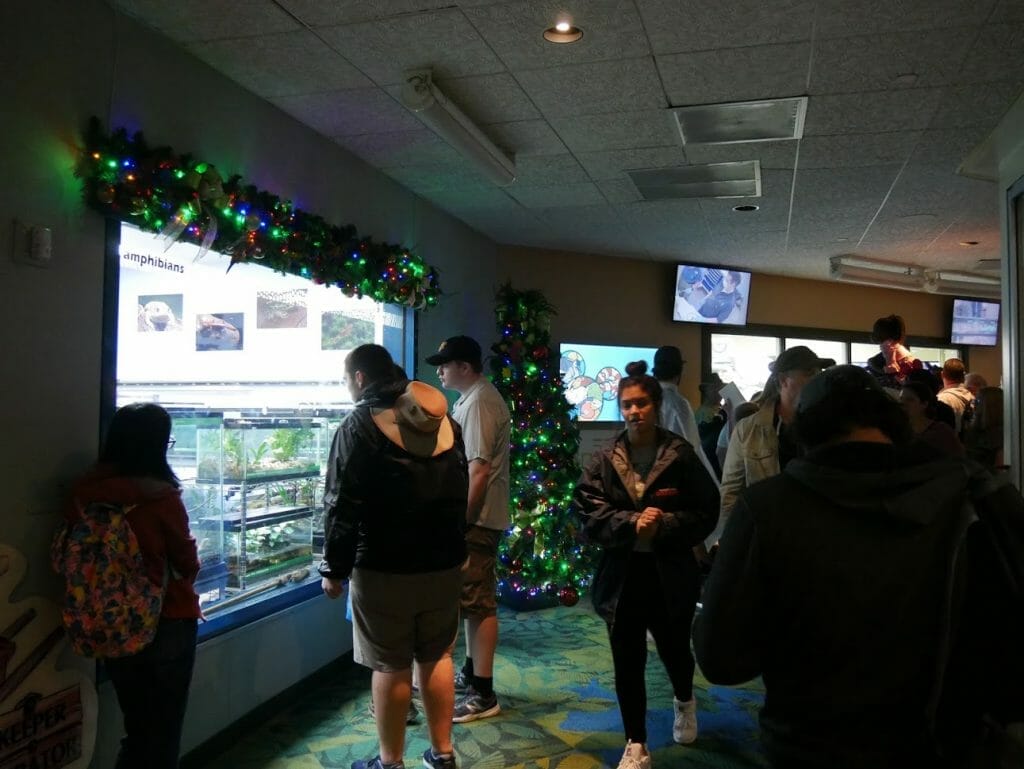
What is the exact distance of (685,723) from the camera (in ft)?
10.6

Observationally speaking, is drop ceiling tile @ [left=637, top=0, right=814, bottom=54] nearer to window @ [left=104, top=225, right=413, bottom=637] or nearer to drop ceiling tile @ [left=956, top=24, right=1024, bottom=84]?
drop ceiling tile @ [left=956, top=24, right=1024, bottom=84]

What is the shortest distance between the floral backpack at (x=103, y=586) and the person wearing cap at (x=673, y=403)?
102 inches

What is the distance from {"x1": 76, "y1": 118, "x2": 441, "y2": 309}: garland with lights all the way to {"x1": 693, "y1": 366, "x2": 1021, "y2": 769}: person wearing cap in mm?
2132

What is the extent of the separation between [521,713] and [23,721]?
2.07 meters

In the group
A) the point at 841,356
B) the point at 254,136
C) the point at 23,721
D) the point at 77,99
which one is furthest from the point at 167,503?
the point at 841,356

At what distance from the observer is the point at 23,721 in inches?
86.1

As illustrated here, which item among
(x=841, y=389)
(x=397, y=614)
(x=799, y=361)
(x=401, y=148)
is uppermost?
(x=401, y=148)

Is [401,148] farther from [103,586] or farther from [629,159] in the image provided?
[103,586]

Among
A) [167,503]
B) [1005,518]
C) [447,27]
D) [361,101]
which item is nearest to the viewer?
[1005,518]

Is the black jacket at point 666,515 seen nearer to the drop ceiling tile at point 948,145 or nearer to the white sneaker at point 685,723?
the white sneaker at point 685,723

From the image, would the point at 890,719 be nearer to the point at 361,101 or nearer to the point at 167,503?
the point at 167,503

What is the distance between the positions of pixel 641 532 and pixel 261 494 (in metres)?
1.85

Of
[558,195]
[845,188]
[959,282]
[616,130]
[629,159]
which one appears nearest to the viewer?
[616,130]

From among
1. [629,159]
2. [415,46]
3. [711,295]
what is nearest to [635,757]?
[415,46]
